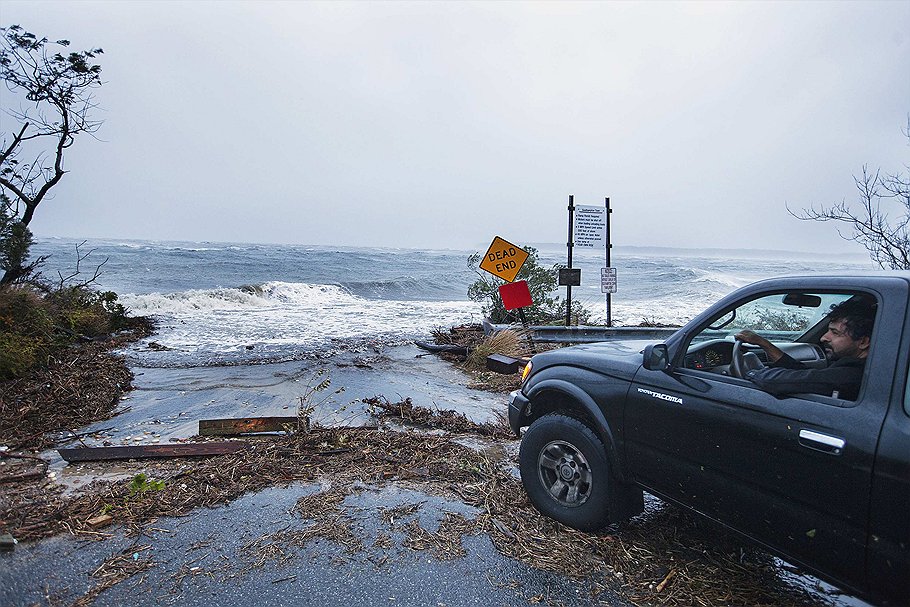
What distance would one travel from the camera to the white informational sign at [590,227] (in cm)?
1205

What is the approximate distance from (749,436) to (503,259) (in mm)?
8582

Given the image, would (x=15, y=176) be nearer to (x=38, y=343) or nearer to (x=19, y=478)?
(x=38, y=343)

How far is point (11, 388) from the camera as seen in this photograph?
748cm

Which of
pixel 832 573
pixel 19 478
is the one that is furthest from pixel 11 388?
pixel 832 573

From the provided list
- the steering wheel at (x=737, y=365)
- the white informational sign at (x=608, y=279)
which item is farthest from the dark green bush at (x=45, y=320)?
the white informational sign at (x=608, y=279)

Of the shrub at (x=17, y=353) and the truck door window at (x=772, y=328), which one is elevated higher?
the truck door window at (x=772, y=328)

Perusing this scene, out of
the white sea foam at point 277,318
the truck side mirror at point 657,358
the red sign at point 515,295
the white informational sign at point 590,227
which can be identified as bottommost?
the white sea foam at point 277,318

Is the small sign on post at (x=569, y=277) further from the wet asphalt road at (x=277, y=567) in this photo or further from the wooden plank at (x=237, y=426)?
the wet asphalt road at (x=277, y=567)

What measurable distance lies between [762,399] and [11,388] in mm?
8836

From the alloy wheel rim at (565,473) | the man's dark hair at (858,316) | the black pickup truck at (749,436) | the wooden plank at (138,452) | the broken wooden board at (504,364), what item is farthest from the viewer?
the broken wooden board at (504,364)

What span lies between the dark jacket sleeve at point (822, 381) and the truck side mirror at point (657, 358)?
567mm

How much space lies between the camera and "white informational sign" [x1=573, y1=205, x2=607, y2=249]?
12055 millimetres

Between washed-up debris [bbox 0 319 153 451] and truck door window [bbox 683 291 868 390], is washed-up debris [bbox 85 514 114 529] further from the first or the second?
truck door window [bbox 683 291 868 390]

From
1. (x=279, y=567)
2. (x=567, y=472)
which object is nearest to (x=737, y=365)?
(x=567, y=472)
